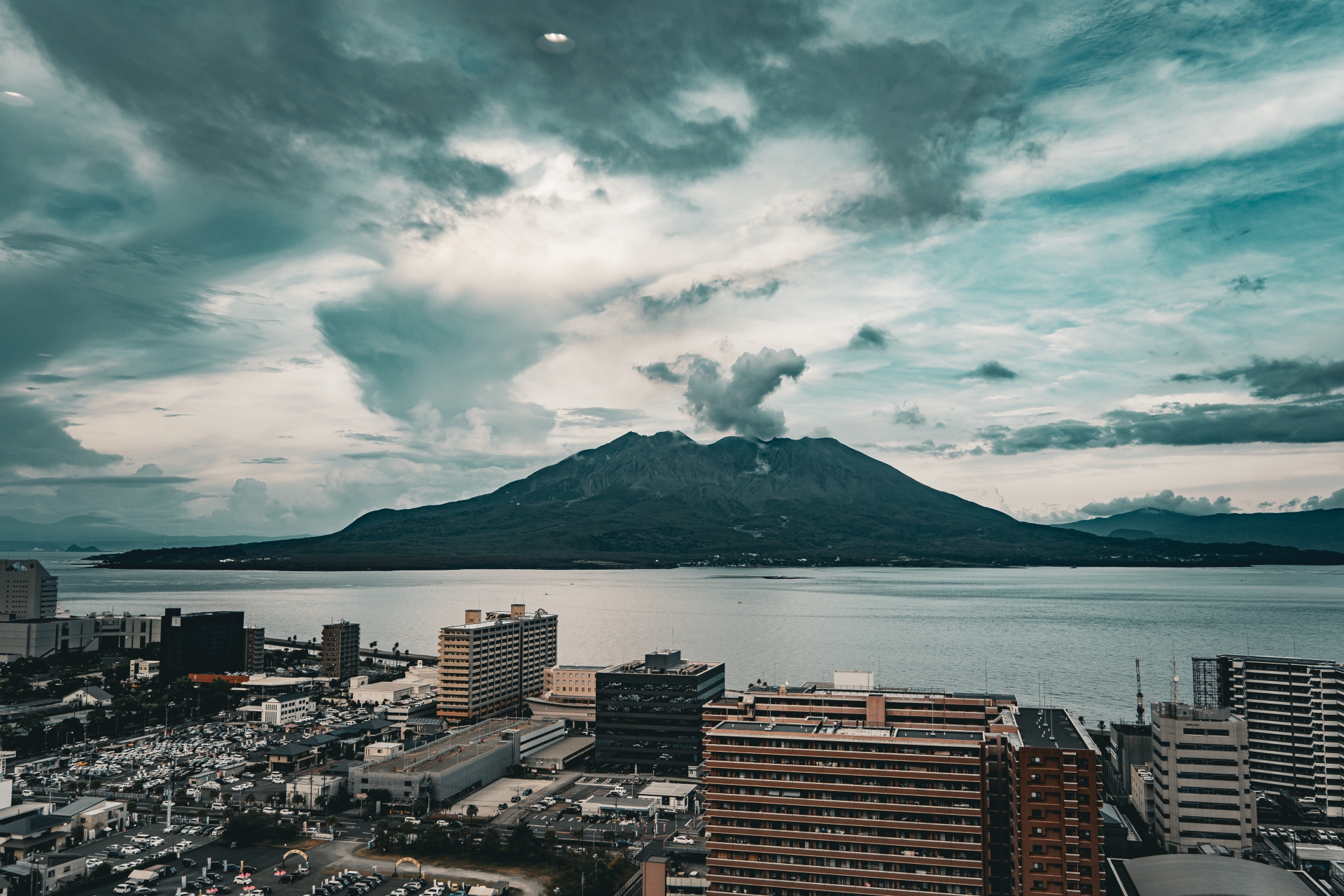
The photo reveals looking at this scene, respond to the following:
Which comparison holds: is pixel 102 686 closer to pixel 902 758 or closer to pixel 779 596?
pixel 902 758

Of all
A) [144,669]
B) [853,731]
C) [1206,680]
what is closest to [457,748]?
[853,731]

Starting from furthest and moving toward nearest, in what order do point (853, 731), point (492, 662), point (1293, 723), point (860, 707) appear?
point (492, 662), point (1293, 723), point (860, 707), point (853, 731)

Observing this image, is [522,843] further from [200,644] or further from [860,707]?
[200,644]

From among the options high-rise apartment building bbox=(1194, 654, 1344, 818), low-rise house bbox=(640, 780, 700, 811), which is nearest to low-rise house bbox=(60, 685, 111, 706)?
low-rise house bbox=(640, 780, 700, 811)

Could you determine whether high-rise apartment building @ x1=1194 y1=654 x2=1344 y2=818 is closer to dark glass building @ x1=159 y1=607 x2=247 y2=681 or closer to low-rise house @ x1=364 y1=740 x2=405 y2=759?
low-rise house @ x1=364 y1=740 x2=405 y2=759

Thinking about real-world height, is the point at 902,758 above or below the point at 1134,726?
above

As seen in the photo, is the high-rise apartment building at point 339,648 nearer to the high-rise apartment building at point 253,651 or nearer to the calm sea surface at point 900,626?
the high-rise apartment building at point 253,651

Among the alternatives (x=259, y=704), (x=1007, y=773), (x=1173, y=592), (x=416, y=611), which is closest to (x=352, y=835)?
(x=1007, y=773)
